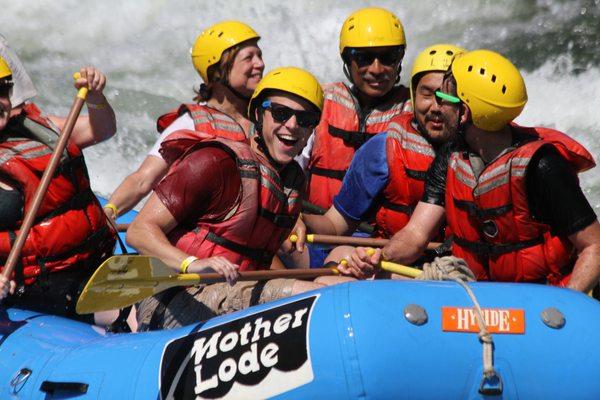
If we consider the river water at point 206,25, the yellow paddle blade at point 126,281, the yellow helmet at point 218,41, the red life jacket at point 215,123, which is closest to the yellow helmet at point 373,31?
the yellow helmet at point 218,41

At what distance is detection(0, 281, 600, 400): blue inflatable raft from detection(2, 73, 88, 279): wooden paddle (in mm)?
879

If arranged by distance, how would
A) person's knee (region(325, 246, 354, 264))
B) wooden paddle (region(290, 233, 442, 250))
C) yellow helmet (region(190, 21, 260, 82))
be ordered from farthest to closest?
yellow helmet (region(190, 21, 260, 82)) → person's knee (region(325, 246, 354, 264)) → wooden paddle (region(290, 233, 442, 250))

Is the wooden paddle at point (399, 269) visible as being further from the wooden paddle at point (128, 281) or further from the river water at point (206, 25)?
the river water at point (206, 25)

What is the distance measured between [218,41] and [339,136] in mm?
702

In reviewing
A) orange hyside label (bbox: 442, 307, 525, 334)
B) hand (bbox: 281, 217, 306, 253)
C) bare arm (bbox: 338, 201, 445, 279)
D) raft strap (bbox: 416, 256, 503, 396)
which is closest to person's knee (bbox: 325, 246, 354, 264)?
hand (bbox: 281, 217, 306, 253)

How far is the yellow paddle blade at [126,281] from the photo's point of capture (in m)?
3.21

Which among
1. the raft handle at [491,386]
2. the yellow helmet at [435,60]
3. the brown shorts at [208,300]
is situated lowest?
the raft handle at [491,386]

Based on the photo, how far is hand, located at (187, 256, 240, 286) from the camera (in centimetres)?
329

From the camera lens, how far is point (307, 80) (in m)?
3.94

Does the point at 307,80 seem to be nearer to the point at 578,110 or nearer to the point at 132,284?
the point at 132,284

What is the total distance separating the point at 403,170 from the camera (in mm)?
4395

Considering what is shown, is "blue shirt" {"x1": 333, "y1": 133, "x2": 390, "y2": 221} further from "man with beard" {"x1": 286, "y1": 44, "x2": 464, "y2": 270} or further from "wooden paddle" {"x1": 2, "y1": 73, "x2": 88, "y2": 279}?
"wooden paddle" {"x1": 2, "y1": 73, "x2": 88, "y2": 279}

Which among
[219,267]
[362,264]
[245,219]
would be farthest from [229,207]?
[362,264]

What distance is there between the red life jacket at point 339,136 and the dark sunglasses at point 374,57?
15 cm
